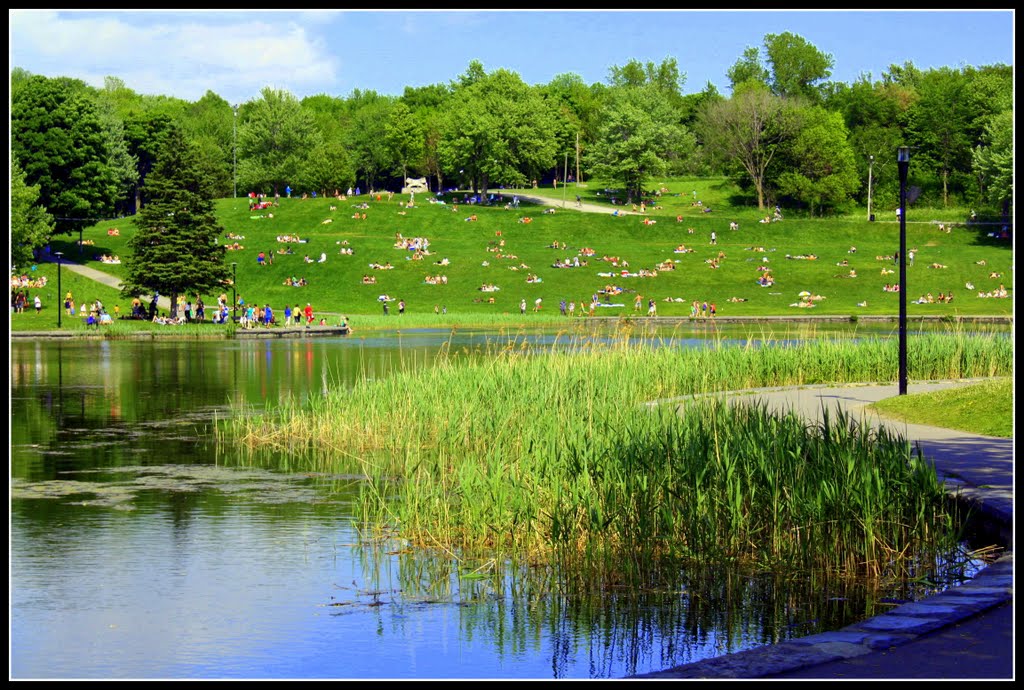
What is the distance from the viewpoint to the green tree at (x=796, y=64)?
149 meters

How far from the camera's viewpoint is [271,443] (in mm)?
21125

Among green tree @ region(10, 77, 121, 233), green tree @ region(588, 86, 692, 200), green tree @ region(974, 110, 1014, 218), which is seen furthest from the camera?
green tree @ region(588, 86, 692, 200)

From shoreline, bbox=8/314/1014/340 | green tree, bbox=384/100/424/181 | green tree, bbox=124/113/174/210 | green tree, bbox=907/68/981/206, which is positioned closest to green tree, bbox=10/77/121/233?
shoreline, bbox=8/314/1014/340

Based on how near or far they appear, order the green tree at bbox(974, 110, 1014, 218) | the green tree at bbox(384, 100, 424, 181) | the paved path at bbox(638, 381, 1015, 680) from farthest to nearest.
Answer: the green tree at bbox(384, 100, 424, 181) < the green tree at bbox(974, 110, 1014, 218) < the paved path at bbox(638, 381, 1015, 680)

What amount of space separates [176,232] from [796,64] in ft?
360

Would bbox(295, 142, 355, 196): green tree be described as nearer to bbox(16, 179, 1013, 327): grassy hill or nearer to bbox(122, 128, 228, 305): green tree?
bbox(16, 179, 1013, 327): grassy hill

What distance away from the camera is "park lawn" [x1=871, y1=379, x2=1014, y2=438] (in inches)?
734

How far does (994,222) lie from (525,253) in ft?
115

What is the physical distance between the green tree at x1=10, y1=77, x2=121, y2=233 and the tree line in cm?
13

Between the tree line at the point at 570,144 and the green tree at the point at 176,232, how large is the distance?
89.7 feet

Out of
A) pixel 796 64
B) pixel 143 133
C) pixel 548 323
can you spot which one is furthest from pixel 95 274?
pixel 796 64

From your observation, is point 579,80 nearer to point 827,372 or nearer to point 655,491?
point 827,372

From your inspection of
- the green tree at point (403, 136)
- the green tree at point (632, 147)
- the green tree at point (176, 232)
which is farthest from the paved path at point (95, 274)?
the green tree at point (403, 136)

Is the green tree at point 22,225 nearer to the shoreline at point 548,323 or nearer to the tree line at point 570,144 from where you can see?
the shoreline at point 548,323
